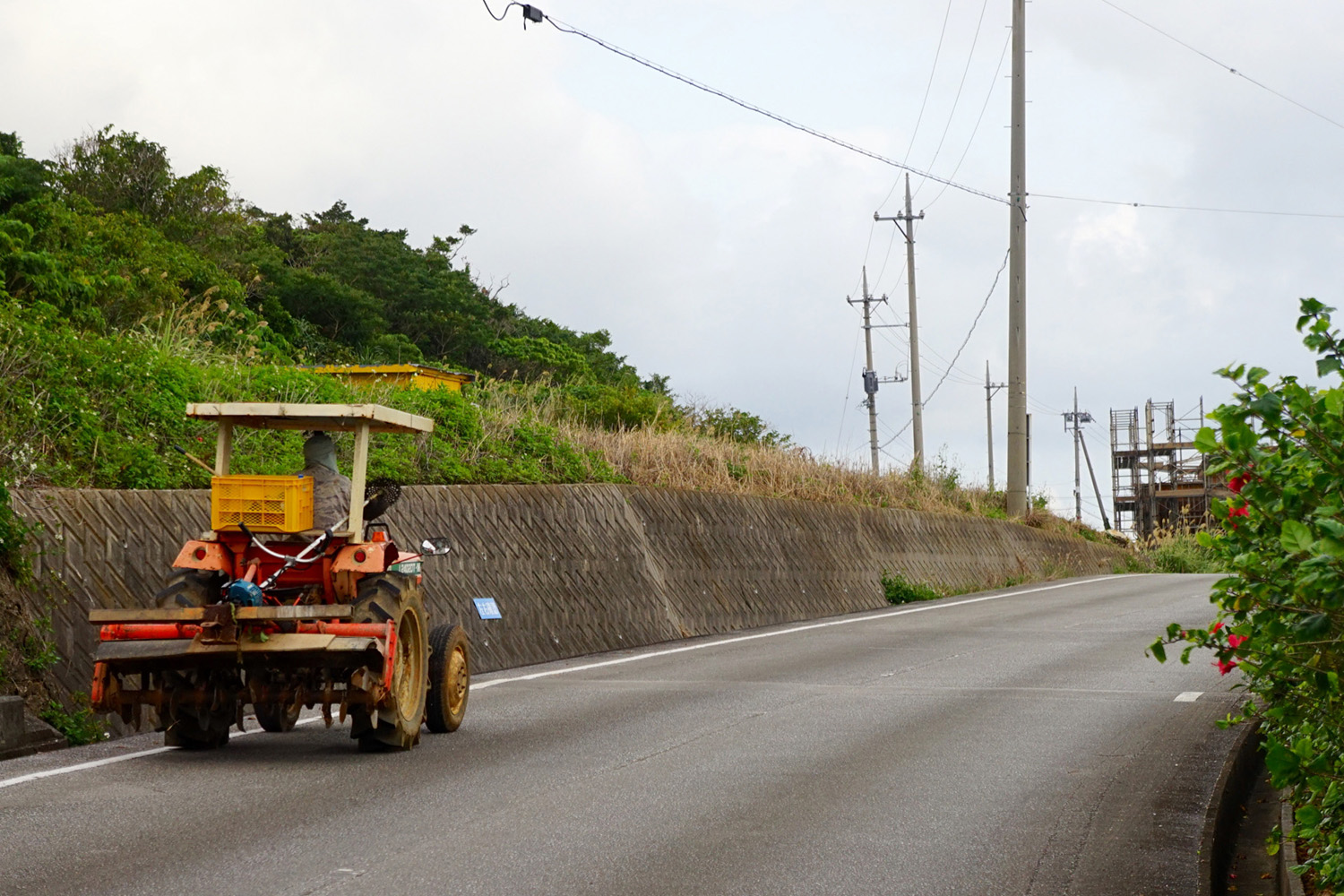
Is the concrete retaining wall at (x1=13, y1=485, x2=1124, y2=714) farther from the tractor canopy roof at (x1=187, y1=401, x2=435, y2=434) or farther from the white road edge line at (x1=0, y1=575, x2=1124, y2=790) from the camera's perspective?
the tractor canopy roof at (x1=187, y1=401, x2=435, y2=434)

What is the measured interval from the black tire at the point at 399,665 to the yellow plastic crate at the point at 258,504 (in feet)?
2.32

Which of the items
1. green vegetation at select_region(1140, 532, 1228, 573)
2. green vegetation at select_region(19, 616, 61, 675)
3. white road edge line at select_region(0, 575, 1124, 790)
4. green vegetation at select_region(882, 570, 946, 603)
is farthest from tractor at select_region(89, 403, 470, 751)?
green vegetation at select_region(1140, 532, 1228, 573)

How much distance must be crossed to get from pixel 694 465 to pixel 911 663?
9934mm

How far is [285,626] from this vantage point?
9.23m

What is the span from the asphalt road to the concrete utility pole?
23.6 metres

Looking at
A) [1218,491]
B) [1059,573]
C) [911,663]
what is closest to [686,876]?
[911,663]

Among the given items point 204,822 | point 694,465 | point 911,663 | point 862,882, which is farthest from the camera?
point 694,465

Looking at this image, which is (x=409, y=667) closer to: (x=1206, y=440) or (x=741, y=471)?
(x=1206, y=440)

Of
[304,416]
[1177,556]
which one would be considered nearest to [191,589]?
[304,416]

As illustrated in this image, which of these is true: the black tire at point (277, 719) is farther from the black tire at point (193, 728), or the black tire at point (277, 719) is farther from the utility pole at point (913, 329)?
the utility pole at point (913, 329)

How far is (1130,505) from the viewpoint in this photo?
7525 centimetres

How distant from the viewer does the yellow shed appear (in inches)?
957

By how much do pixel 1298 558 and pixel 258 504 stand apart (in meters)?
6.97

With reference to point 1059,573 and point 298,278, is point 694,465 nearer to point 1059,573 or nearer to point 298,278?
point 1059,573
